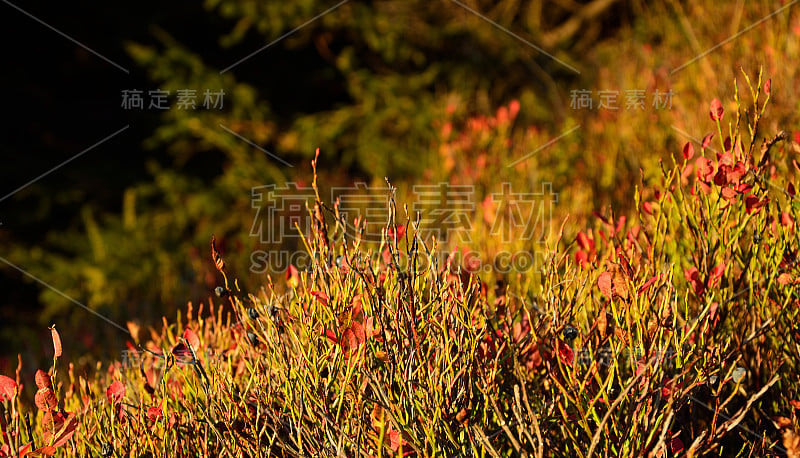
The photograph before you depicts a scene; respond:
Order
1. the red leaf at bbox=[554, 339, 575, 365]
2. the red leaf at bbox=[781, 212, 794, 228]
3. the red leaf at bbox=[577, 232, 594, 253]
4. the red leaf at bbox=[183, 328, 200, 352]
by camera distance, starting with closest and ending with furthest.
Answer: the red leaf at bbox=[554, 339, 575, 365] → the red leaf at bbox=[183, 328, 200, 352] → the red leaf at bbox=[781, 212, 794, 228] → the red leaf at bbox=[577, 232, 594, 253]

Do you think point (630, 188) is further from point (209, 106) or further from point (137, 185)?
point (137, 185)

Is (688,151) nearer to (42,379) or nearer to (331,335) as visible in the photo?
(331,335)

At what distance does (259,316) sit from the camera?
1.94 meters

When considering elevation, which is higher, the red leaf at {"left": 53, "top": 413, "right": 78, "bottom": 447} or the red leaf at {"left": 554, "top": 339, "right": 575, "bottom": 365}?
the red leaf at {"left": 554, "top": 339, "right": 575, "bottom": 365}

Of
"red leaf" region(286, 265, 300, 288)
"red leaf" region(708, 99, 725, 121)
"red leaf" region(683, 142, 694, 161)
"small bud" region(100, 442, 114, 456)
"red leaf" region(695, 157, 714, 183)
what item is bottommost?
"small bud" region(100, 442, 114, 456)

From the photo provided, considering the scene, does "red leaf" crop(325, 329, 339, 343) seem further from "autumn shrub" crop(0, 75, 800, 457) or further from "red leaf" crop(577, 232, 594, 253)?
"red leaf" crop(577, 232, 594, 253)

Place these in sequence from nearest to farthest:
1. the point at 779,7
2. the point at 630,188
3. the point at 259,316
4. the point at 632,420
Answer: the point at 632,420 → the point at 259,316 → the point at 630,188 → the point at 779,7

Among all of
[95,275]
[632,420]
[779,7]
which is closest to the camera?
[632,420]

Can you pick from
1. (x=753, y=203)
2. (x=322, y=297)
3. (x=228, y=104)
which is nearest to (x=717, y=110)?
(x=753, y=203)

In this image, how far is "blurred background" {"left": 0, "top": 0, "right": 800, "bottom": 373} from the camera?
5977mm

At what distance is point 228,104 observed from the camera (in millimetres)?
6473

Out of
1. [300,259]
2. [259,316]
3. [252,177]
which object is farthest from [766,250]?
[252,177]

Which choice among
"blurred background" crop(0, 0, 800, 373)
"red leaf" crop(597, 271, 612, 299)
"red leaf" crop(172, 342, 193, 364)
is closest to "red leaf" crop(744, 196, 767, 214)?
"red leaf" crop(597, 271, 612, 299)

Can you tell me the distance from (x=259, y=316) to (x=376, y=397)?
0.46 m
